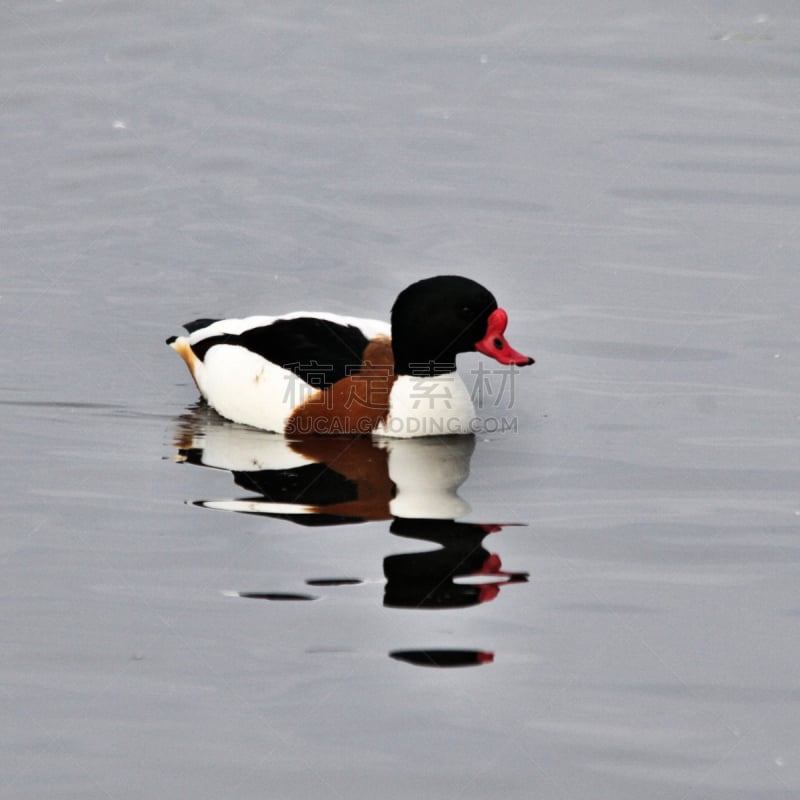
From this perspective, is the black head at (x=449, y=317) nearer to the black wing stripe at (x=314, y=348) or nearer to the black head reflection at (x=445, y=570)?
the black wing stripe at (x=314, y=348)

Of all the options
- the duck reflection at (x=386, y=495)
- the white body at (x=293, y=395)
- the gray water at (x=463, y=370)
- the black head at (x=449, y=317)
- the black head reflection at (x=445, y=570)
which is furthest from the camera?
the white body at (x=293, y=395)

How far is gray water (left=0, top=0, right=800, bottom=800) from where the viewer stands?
19.1ft

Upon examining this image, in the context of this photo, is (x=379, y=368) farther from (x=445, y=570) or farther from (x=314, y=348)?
(x=445, y=570)

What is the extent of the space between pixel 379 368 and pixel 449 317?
0.52m

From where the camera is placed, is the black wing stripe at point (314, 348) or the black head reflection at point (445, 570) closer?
the black head reflection at point (445, 570)

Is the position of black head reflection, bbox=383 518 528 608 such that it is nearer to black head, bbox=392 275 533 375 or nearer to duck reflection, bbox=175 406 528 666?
duck reflection, bbox=175 406 528 666

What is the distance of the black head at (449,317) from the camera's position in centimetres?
930

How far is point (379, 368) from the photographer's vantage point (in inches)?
372

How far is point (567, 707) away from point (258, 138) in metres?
9.81

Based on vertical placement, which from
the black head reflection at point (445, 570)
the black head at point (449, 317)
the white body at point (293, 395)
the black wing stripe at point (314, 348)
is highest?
the black head at point (449, 317)

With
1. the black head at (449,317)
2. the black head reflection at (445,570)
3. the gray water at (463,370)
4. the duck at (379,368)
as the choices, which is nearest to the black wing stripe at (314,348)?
the duck at (379,368)

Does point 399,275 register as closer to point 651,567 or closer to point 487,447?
point 487,447

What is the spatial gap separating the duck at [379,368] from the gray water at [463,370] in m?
0.39

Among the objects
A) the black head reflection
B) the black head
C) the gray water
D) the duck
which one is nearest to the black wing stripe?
the duck
